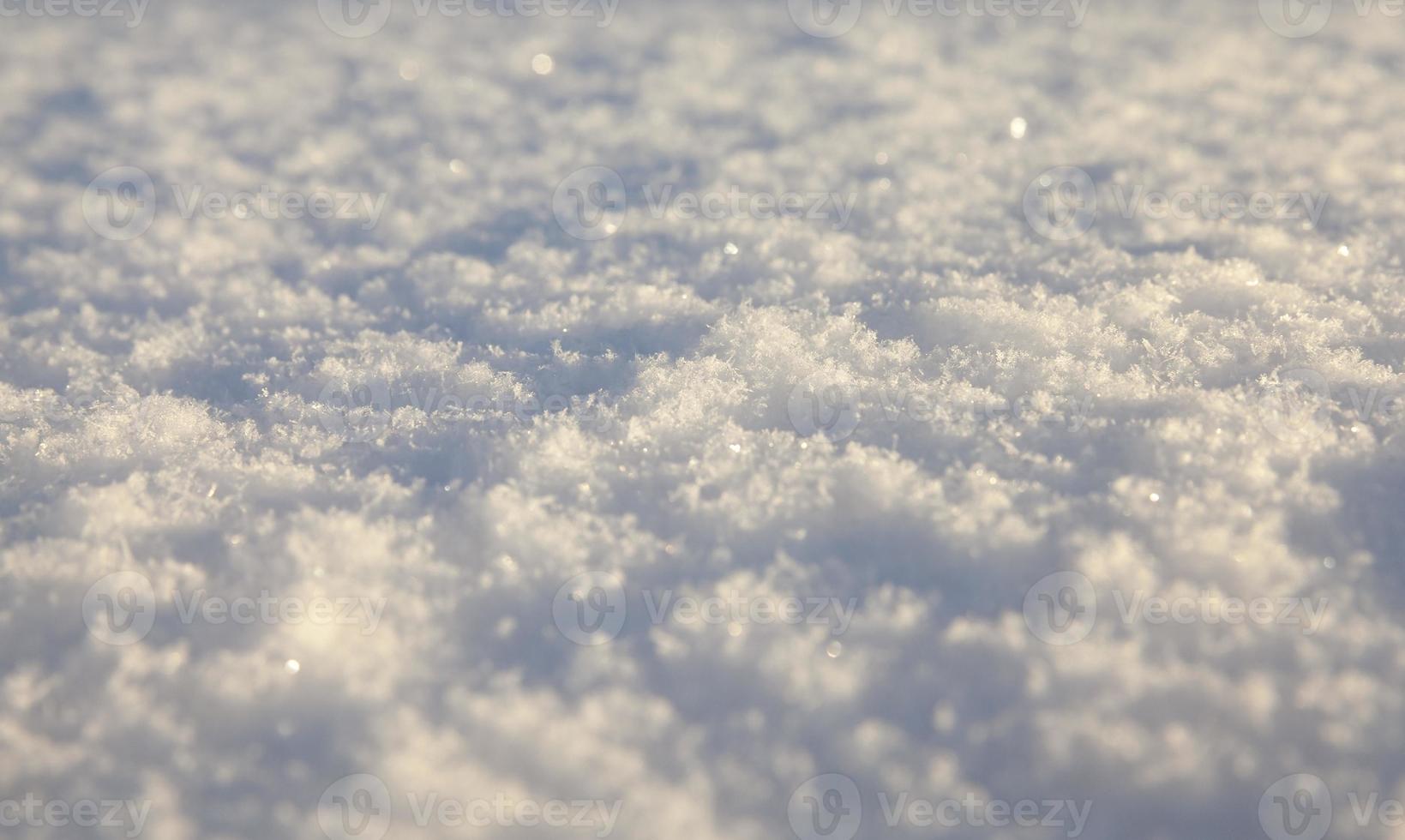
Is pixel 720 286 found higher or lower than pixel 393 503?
higher

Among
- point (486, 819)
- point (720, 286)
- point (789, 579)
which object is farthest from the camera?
point (720, 286)

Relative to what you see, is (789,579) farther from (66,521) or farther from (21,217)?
(21,217)

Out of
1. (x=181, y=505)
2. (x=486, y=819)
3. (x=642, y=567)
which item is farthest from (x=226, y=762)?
(x=642, y=567)

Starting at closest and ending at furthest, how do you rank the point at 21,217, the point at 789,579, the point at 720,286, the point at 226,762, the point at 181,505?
the point at 226,762 → the point at 789,579 → the point at 181,505 → the point at 720,286 → the point at 21,217

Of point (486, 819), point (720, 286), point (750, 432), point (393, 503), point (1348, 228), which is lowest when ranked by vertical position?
point (486, 819)

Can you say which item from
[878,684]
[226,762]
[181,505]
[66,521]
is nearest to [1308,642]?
[878,684]

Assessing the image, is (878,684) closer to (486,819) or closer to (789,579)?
(789,579)

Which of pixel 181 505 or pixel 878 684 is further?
pixel 181 505
